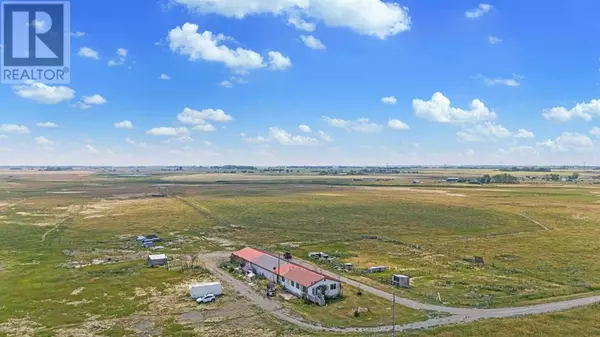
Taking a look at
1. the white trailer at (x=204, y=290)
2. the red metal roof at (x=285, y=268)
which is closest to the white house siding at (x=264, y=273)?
the red metal roof at (x=285, y=268)

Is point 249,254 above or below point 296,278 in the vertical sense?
above

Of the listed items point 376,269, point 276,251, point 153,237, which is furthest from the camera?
point 153,237

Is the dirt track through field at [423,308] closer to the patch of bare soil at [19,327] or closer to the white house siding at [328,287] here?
the white house siding at [328,287]

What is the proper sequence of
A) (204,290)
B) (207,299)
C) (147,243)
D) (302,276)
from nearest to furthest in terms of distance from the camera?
Answer: (207,299)
(204,290)
(302,276)
(147,243)

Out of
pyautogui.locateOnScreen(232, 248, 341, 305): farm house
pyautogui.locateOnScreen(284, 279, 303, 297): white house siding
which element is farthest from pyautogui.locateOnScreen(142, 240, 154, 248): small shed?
pyautogui.locateOnScreen(284, 279, 303, 297): white house siding

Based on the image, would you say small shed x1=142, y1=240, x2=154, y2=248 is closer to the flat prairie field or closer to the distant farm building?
the flat prairie field

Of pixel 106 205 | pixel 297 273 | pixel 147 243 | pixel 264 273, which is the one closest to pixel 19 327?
pixel 264 273

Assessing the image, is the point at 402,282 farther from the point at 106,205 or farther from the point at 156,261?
the point at 106,205

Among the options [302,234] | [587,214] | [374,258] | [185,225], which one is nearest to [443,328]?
[374,258]
